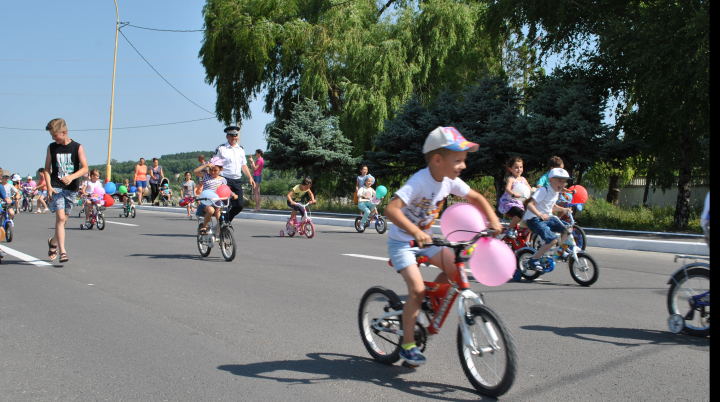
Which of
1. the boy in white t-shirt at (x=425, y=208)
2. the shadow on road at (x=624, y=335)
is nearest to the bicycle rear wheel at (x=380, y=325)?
the boy in white t-shirt at (x=425, y=208)

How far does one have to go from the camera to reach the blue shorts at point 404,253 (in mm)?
3844

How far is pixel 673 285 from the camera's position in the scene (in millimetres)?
5230

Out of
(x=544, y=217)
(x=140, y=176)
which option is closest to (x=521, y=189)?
(x=544, y=217)

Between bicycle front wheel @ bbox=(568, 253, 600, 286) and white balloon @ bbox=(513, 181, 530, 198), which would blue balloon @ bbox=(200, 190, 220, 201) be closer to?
white balloon @ bbox=(513, 181, 530, 198)

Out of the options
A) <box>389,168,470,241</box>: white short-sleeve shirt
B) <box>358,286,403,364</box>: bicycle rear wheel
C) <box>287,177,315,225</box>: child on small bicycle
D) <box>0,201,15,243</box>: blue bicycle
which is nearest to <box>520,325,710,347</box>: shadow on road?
<box>358,286,403,364</box>: bicycle rear wheel

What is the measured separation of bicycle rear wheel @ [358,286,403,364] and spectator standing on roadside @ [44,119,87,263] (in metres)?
5.81

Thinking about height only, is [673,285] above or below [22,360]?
above

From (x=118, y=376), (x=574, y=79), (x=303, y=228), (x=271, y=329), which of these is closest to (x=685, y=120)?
(x=574, y=79)

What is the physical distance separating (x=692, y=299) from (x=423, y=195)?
2.74 metres

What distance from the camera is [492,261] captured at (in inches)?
139

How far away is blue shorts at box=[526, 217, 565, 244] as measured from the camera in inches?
300

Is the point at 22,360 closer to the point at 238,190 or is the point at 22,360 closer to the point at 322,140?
the point at 238,190

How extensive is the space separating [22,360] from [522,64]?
30.6 meters

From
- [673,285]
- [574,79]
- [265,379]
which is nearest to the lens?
[265,379]
